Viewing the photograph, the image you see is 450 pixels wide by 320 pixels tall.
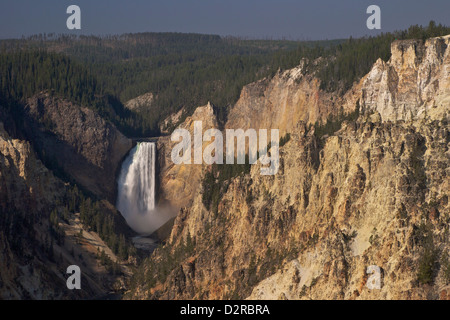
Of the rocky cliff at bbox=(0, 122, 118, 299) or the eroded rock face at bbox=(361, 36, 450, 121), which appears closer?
the eroded rock face at bbox=(361, 36, 450, 121)

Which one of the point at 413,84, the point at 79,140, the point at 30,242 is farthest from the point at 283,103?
the point at 30,242

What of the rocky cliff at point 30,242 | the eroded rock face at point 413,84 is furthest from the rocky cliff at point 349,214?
the rocky cliff at point 30,242

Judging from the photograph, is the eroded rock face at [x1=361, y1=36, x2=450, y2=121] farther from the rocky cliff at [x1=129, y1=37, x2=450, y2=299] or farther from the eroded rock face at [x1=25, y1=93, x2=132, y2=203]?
the eroded rock face at [x1=25, y1=93, x2=132, y2=203]

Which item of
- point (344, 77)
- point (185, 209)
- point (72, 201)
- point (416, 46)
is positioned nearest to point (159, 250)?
point (185, 209)

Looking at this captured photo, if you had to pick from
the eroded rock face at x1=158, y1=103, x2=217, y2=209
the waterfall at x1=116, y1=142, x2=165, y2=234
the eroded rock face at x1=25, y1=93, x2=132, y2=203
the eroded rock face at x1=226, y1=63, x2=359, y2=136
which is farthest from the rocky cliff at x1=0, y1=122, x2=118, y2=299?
the eroded rock face at x1=226, y1=63, x2=359, y2=136

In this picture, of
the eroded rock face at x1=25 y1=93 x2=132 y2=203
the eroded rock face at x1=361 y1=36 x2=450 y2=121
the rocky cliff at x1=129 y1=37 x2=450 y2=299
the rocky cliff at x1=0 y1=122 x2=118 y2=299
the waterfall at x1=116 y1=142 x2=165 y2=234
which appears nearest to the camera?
the rocky cliff at x1=129 y1=37 x2=450 y2=299

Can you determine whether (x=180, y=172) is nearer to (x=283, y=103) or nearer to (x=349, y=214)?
(x=283, y=103)
